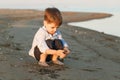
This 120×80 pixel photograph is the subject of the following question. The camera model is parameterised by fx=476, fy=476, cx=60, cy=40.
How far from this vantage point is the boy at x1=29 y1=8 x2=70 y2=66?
9352 mm

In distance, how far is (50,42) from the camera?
952 centimetres

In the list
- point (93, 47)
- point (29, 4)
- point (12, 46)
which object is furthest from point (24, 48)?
point (29, 4)

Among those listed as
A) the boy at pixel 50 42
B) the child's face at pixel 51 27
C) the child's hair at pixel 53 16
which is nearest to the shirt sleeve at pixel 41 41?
the boy at pixel 50 42

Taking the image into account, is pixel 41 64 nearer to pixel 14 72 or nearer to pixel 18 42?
pixel 14 72

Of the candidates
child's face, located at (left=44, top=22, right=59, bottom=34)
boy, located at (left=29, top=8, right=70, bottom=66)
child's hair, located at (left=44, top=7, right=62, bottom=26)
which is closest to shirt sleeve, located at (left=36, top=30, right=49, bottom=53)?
boy, located at (left=29, top=8, right=70, bottom=66)

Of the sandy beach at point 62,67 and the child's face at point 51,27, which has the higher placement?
the child's face at point 51,27

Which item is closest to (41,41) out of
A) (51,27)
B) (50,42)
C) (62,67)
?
(50,42)

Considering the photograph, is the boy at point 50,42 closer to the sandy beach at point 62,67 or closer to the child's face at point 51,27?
the child's face at point 51,27

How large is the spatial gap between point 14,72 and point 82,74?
130 cm

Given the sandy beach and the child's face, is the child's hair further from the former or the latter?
the sandy beach

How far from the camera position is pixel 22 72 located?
348 inches

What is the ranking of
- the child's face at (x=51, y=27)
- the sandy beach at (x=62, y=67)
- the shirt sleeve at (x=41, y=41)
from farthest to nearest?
the child's face at (x=51, y=27) → the shirt sleeve at (x=41, y=41) → the sandy beach at (x=62, y=67)

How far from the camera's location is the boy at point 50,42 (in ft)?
30.7

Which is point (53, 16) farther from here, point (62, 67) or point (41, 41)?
point (62, 67)
